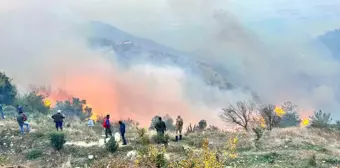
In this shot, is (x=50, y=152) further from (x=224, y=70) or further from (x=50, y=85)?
(x=224, y=70)

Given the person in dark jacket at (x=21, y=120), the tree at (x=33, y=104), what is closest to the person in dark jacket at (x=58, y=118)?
the person in dark jacket at (x=21, y=120)

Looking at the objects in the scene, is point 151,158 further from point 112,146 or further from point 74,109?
point 74,109

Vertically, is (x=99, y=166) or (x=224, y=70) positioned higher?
(x=224, y=70)

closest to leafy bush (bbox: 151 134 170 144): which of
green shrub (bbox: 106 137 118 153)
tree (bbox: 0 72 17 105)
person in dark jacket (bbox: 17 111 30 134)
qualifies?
green shrub (bbox: 106 137 118 153)

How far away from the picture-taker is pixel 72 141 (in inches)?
998

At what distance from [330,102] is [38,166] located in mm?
133616

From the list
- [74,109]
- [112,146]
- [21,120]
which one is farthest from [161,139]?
[74,109]

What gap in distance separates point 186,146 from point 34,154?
7.56m

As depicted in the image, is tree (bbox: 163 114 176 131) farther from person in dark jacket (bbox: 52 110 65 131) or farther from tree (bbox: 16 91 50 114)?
person in dark jacket (bbox: 52 110 65 131)

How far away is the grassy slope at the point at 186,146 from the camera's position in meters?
21.3

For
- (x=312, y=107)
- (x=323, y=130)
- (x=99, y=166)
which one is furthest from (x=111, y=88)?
(x=99, y=166)

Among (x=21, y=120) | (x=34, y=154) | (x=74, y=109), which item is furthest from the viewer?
(x=74, y=109)

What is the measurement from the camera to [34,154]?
2316 cm

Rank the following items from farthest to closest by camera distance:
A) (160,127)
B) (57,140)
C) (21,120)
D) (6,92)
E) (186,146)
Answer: (6,92)
(21,120)
(160,127)
(186,146)
(57,140)
